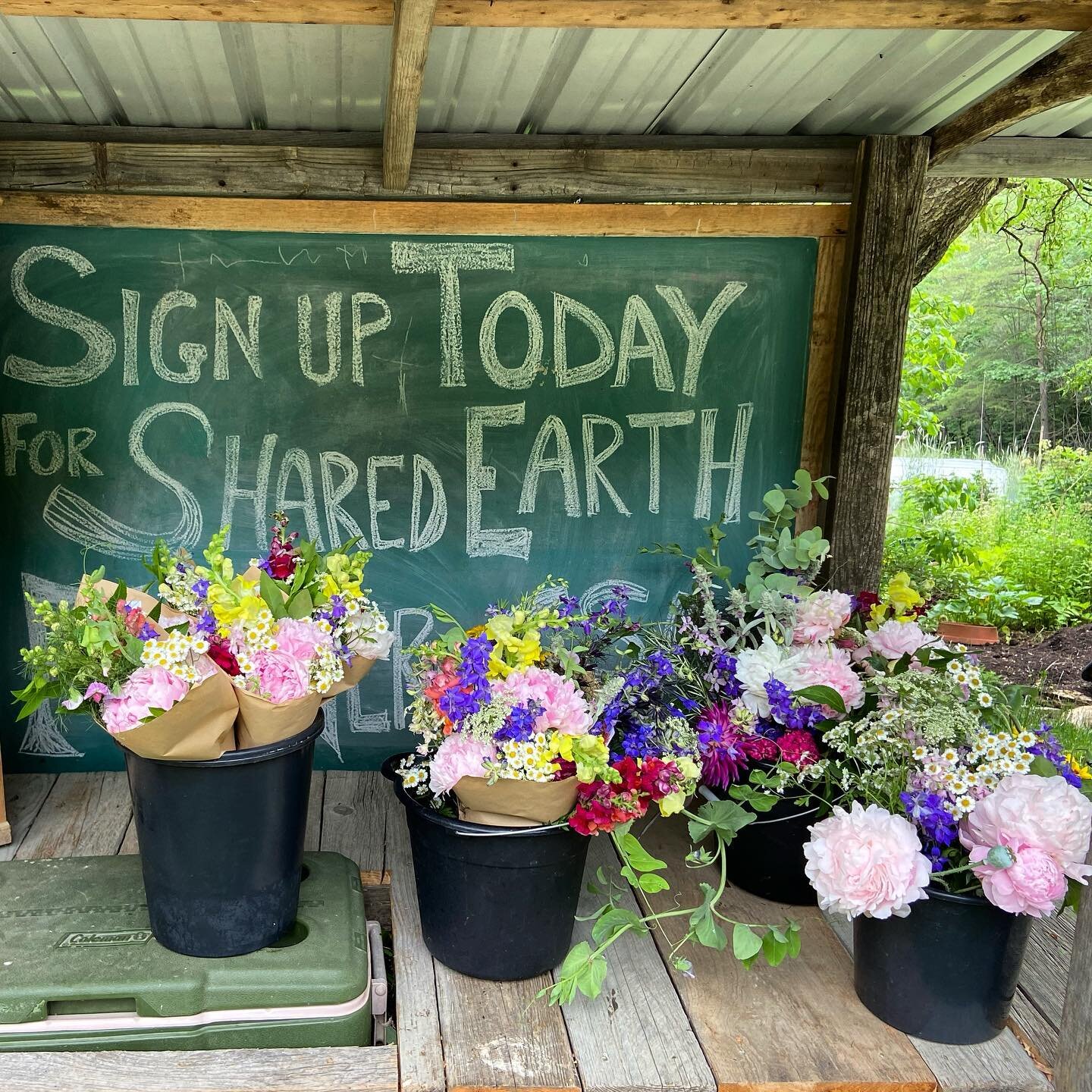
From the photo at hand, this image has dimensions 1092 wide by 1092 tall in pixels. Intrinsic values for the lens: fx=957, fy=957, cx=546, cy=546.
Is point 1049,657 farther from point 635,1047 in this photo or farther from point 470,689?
point 470,689

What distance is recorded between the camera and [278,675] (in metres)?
1.60

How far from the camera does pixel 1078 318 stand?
1588 centimetres

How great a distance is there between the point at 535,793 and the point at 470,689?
0.69 ft

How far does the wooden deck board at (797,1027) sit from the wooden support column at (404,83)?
6.13 ft

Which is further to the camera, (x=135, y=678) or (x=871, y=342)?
(x=871, y=342)

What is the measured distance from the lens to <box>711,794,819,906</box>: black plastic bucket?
206 cm

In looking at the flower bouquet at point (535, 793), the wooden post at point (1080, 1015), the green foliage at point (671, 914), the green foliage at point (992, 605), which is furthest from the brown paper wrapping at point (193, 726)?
the green foliage at point (992, 605)

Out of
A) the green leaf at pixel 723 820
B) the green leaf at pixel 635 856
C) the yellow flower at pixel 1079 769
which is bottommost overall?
the green leaf at pixel 635 856

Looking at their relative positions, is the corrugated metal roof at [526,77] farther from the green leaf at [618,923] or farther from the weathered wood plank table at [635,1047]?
the weathered wood plank table at [635,1047]

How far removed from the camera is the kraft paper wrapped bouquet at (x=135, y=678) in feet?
4.93

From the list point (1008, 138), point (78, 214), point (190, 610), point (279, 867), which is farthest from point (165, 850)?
point (1008, 138)

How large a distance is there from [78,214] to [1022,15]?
2.38 m

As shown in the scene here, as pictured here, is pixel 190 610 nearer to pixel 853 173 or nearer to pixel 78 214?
pixel 78 214

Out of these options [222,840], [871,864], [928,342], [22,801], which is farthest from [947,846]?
[928,342]
